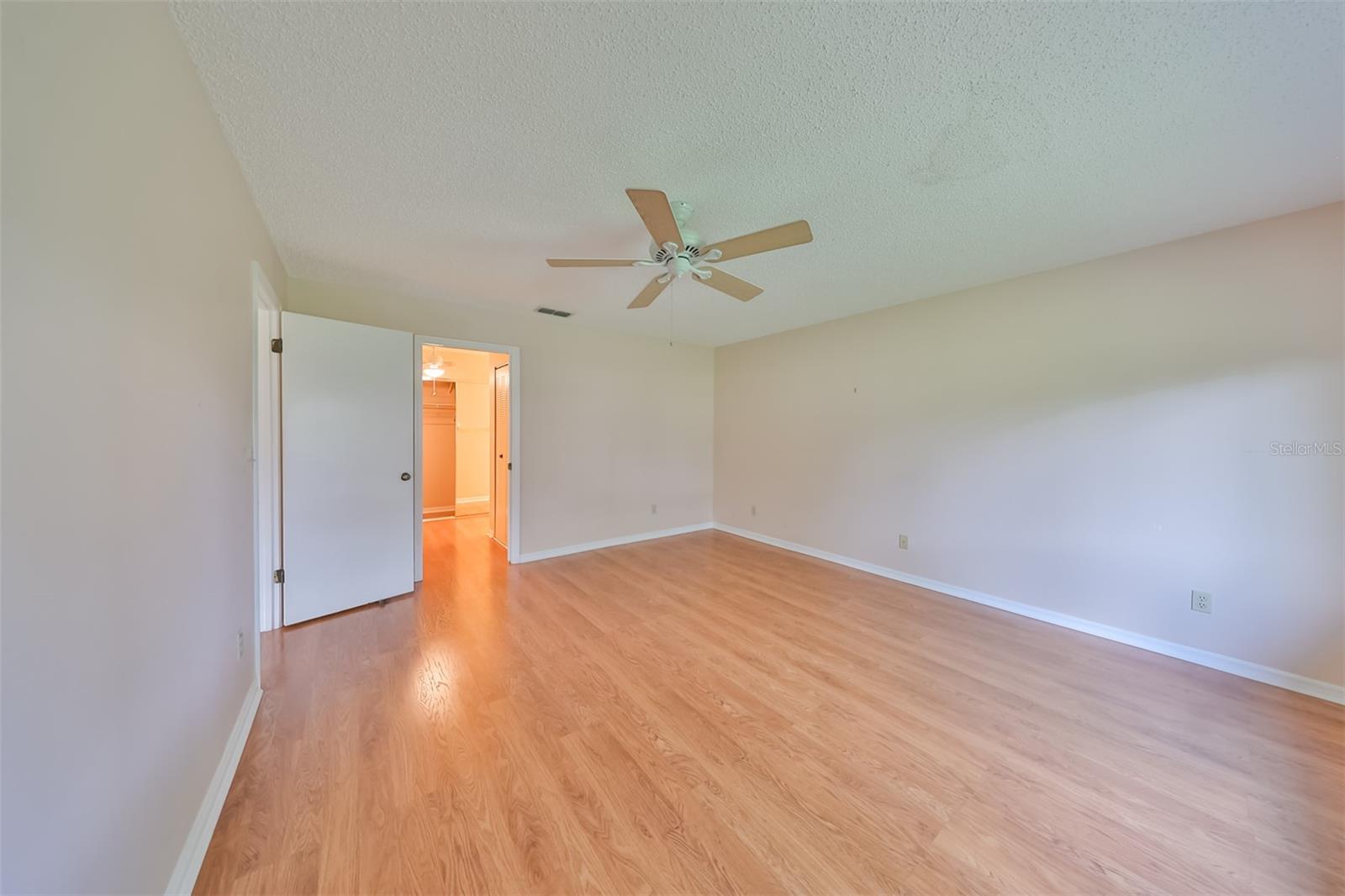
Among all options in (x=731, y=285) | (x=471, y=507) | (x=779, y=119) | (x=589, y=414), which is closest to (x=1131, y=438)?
(x=731, y=285)

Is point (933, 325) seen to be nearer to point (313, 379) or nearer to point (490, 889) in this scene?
point (490, 889)

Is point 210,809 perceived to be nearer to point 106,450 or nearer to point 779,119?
point 106,450

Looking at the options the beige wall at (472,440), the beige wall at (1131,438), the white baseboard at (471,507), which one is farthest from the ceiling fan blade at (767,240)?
the white baseboard at (471,507)

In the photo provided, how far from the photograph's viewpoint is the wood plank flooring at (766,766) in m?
1.26

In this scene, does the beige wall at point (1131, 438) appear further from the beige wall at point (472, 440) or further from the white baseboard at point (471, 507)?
the beige wall at point (472, 440)

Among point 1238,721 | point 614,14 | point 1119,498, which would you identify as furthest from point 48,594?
point 1119,498

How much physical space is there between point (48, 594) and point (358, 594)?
2624 millimetres

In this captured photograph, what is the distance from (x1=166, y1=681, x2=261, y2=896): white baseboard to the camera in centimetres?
114

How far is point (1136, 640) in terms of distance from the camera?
254 centimetres

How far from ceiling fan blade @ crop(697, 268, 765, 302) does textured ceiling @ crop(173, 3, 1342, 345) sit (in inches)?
10.3

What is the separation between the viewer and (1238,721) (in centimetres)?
189

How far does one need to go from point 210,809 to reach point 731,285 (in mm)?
2868

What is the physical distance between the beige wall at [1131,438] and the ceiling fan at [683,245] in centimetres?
202

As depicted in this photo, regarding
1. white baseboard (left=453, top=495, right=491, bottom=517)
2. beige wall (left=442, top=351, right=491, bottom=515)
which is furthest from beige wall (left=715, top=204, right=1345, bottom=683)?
beige wall (left=442, top=351, right=491, bottom=515)
